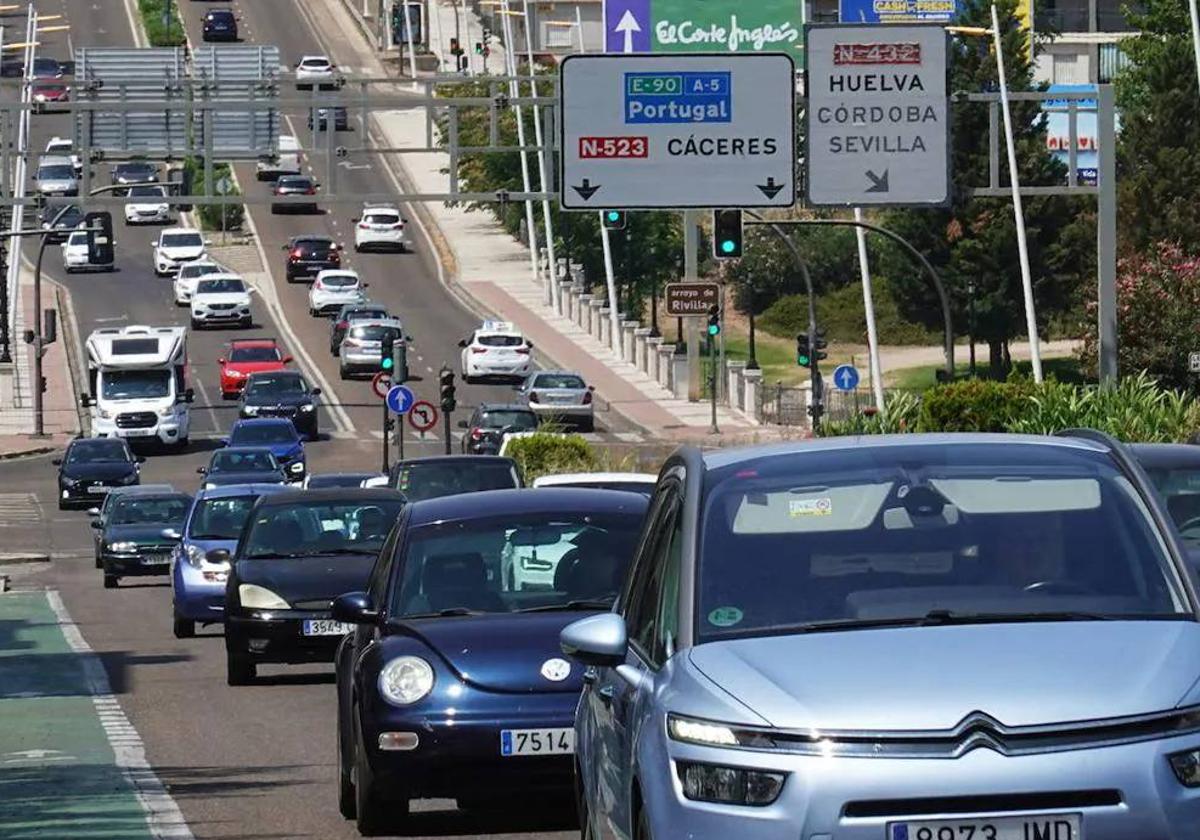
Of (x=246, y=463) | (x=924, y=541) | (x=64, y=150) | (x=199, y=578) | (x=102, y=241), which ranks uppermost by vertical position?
(x=64, y=150)

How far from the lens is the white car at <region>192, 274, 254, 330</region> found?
81.4 meters

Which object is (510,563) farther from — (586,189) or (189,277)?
(189,277)

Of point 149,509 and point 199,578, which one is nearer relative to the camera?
point 199,578

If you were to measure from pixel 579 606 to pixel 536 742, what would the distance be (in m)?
1.03

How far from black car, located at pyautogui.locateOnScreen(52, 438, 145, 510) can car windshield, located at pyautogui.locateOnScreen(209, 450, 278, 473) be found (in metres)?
6.21

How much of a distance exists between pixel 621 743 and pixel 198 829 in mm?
4872

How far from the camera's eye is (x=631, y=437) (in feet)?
213

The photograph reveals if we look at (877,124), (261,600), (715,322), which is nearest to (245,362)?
(715,322)

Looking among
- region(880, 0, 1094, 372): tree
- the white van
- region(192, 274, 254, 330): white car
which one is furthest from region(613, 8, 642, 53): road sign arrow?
the white van

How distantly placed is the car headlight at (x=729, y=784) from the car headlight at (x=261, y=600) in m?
13.6

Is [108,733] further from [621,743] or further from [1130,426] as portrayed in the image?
[1130,426]

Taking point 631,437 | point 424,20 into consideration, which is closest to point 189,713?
point 631,437

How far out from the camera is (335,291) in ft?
276

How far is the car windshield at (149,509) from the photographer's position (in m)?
40.1
